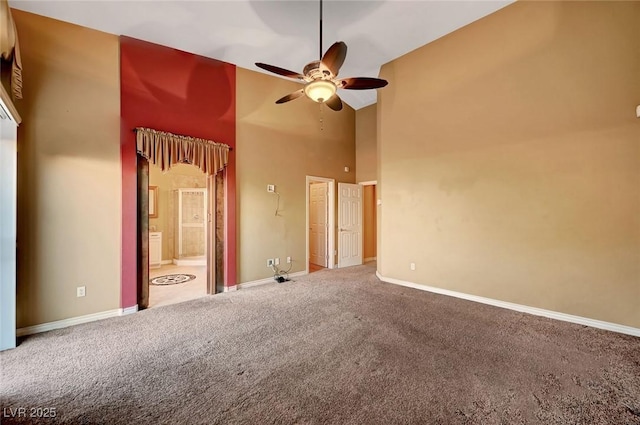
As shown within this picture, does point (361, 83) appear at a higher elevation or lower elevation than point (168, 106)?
lower

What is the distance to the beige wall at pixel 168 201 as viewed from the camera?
6602mm

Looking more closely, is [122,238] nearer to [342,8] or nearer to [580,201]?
[342,8]

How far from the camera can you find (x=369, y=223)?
23.4 feet

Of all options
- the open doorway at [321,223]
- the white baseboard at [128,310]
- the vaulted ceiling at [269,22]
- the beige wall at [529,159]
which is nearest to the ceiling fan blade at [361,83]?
A: the vaulted ceiling at [269,22]

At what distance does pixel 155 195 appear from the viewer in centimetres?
653

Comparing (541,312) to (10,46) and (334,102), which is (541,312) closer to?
(334,102)

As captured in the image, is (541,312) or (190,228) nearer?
(541,312)

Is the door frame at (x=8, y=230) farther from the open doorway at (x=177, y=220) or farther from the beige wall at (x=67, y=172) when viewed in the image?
the open doorway at (x=177, y=220)

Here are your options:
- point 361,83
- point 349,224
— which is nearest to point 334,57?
point 361,83

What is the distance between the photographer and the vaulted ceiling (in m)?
3.10

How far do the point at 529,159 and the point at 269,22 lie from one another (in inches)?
151

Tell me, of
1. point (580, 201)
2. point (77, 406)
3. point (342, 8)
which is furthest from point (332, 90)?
point (77, 406)

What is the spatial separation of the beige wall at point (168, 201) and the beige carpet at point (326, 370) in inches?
146

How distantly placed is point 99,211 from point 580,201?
18.8 feet
